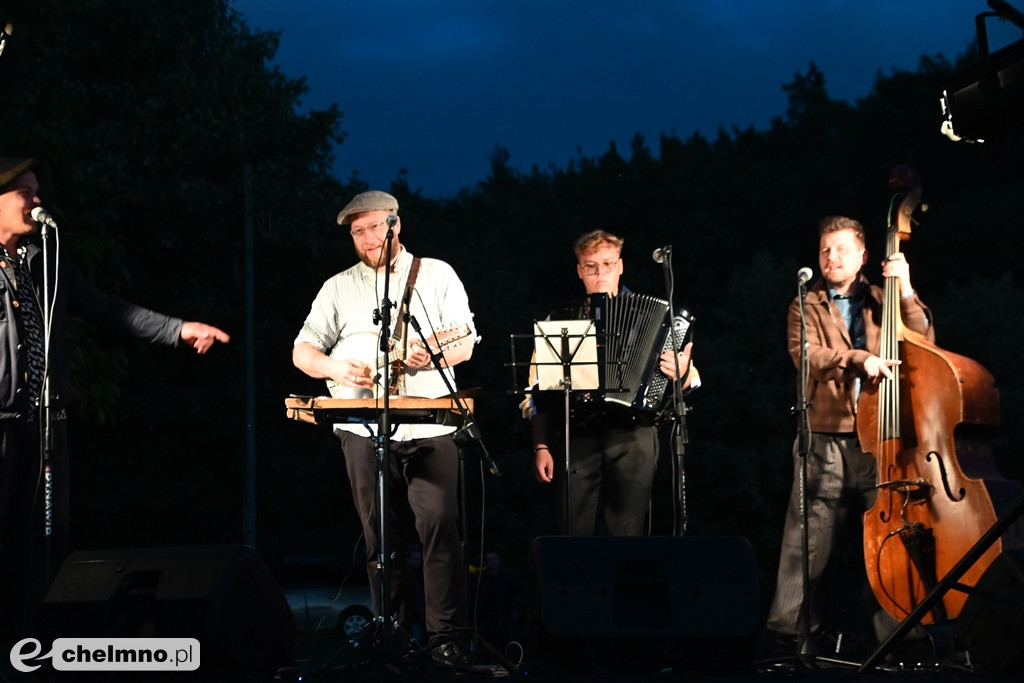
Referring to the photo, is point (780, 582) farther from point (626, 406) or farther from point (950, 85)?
point (950, 85)

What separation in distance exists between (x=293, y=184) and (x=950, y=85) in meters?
19.2

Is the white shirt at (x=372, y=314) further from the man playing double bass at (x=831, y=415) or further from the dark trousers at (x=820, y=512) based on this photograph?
the dark trousers at (x=820, y=512)

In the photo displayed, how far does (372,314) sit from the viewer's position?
6484mm

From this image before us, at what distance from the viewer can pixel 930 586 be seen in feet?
20.8

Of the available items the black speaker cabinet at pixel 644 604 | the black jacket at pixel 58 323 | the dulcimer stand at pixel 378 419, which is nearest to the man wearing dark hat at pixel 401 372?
the dulcimer stand at pixel 378 419

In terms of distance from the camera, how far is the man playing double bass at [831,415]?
700 cm

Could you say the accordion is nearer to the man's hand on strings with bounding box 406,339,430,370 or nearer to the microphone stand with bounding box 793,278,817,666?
the microphone stand with bounding box 793,278,817,666

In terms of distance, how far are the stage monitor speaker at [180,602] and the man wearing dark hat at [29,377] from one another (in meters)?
0.72

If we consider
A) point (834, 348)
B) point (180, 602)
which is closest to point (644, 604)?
point (180, 602)

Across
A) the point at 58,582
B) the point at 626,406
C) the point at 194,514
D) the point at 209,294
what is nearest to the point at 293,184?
the point at 209,294

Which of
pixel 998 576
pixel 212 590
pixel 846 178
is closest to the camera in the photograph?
pixel 212 590

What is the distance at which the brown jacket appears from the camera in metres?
6.95

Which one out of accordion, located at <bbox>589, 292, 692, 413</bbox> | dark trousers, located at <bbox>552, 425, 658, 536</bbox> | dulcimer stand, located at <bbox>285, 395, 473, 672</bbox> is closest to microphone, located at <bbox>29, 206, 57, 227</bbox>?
dulcimer stand, located at <bbox>285, 395, 473, 672</bbox>

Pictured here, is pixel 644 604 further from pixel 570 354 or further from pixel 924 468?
pixel 924 468
